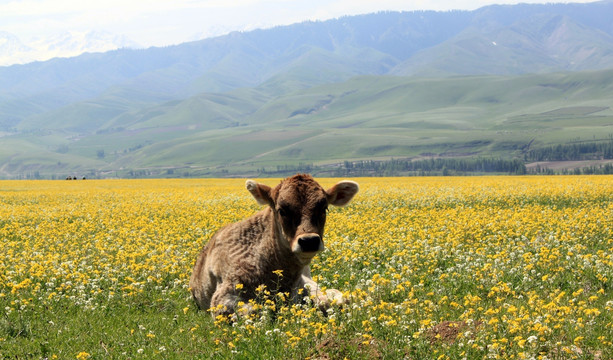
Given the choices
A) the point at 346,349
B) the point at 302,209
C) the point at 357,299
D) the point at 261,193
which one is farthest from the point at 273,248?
the point at 346,349

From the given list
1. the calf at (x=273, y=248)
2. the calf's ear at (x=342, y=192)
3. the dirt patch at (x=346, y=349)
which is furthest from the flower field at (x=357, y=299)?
the calf's ear at (x=342, y=192)

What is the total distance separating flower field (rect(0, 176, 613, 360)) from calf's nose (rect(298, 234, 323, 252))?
100cm

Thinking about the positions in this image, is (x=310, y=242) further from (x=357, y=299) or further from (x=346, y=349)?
(x=346, y=349)

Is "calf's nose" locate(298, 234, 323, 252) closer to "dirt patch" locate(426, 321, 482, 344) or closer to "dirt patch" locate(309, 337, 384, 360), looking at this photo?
"dirt patch" locate(309, 337, 384, 360)

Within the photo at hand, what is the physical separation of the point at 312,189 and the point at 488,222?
12.8 m

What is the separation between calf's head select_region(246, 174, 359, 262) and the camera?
1009 cm

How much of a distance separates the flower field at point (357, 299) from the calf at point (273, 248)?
0.55m

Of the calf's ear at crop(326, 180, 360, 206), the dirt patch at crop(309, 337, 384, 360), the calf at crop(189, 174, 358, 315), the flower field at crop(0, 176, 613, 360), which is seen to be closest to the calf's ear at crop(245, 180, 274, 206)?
the calf at crop(189, 174, 358, 315)

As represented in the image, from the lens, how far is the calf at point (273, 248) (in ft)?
35.0

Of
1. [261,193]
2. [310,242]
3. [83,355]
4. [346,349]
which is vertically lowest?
[346,349]

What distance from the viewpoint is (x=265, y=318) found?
9.62 metres

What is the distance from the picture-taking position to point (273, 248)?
1156cm

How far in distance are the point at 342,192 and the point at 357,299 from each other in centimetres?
203

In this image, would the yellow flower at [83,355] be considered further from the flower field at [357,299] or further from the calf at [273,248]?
the calf at [273,248]
